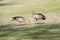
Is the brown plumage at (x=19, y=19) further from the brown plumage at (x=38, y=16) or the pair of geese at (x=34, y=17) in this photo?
the brown plumage at (x=38, y=16)

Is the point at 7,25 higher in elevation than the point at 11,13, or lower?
lower

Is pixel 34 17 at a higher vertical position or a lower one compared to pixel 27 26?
higher

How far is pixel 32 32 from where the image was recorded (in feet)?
6.93

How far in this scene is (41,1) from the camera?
8.36 feet

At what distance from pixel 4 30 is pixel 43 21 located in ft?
1.37

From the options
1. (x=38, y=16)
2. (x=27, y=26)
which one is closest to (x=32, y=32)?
(x=27, y=26)

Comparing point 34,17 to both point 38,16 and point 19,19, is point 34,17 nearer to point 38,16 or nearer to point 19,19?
point 38,16

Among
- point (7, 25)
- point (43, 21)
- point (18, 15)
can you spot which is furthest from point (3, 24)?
point (43, 21)

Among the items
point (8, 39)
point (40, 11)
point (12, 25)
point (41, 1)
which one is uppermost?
point (41, 1)

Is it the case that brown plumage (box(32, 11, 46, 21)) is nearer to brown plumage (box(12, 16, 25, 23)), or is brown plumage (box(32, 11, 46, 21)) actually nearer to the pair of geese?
the pair of geese

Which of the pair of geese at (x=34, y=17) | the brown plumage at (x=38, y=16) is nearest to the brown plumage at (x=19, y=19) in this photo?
the pair of geese at (x=34, y=17)

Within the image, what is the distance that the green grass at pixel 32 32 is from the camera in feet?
6.72

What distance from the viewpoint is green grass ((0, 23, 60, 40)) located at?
6.72 feet

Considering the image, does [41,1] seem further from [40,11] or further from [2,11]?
[2,11]
